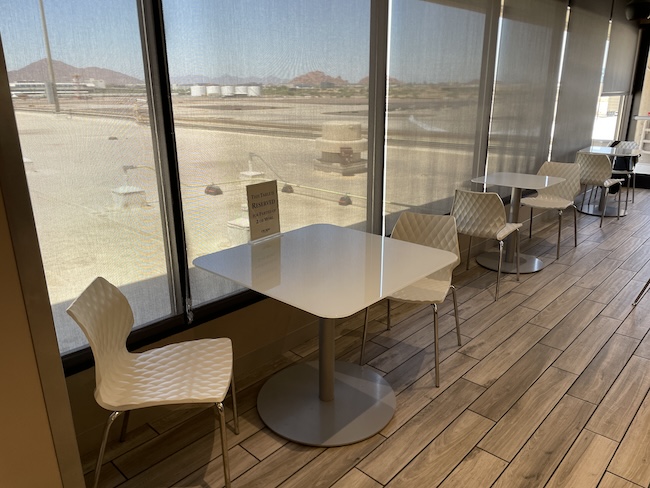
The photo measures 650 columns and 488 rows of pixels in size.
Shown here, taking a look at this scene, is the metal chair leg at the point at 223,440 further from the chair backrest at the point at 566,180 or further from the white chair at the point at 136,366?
the chair backrest at the point at 566,180

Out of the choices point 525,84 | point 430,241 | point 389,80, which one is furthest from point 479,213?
point 525,84

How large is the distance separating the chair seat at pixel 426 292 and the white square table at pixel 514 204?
1.70 meters

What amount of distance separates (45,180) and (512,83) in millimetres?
4105

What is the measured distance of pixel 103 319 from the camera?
1.76 metres

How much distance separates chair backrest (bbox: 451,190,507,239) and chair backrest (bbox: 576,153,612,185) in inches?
104

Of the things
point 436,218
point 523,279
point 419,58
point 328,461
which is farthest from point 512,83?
point 328,461

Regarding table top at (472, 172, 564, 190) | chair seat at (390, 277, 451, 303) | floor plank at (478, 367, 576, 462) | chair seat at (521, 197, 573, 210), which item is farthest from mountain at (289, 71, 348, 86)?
chair seat at (521, 197, 573, 210)

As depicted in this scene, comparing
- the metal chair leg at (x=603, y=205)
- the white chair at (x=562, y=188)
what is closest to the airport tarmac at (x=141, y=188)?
the white chair at (x=562, y=188)

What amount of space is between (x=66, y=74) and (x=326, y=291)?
4.05 feet

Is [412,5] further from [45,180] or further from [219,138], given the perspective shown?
[45,180]

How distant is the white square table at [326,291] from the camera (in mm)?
1819

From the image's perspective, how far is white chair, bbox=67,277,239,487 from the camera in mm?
1605

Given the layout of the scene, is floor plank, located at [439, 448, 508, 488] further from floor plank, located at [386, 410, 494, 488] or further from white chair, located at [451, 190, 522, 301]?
white chair, located at [451, 190, 522, 301]

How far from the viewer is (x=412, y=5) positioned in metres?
3.22
